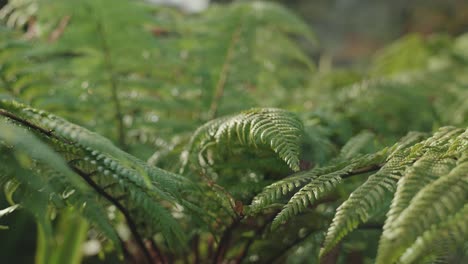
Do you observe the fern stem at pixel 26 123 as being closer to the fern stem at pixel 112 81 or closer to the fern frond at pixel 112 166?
the fern frond at pixel 112 166

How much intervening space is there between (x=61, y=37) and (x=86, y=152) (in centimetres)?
64

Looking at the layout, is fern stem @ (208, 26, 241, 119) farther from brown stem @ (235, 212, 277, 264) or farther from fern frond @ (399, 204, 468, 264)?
fern frond @ (399, 204, 468, 264)

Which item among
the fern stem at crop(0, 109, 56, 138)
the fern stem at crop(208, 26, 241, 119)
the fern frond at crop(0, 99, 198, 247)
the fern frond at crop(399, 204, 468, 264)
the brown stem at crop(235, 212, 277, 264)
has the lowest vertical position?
the brown stem at crop(235, 212, 277, 264)

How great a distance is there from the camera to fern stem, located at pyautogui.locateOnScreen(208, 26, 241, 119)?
1.20 metres

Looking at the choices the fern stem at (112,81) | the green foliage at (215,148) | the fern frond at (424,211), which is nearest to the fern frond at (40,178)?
the green foliage at (215,148)

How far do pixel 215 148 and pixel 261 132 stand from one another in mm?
191

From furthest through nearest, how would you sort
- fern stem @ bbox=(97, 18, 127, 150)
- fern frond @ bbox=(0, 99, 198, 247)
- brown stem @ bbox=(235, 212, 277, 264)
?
fern stem @ bbox=(97, 18, 127, 150) → brown stem @ bbox=(235, 212, 277, 264) → fern frond @ bbox=(0, 99, 198, 247)

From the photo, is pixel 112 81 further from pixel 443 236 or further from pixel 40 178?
pixel 443 236

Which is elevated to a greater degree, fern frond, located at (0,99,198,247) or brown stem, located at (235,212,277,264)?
fern frond, located at (0,99,198,247)

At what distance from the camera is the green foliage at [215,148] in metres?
0.52

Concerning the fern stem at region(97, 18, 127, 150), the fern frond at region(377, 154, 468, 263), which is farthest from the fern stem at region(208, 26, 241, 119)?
the fern frond at region(377, 154, 468, 263)

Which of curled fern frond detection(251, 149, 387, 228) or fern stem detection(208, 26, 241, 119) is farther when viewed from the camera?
fern stem detection(208, 26, 241, 119)

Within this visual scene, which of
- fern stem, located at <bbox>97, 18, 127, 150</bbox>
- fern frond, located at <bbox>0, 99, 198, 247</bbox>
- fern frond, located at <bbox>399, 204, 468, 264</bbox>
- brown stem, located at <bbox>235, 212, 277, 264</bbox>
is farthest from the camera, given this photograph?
fern stem, located at <bbox>97, 18, 127, 150</bbox>

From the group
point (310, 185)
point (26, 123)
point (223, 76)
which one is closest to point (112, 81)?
point (223, 76)
